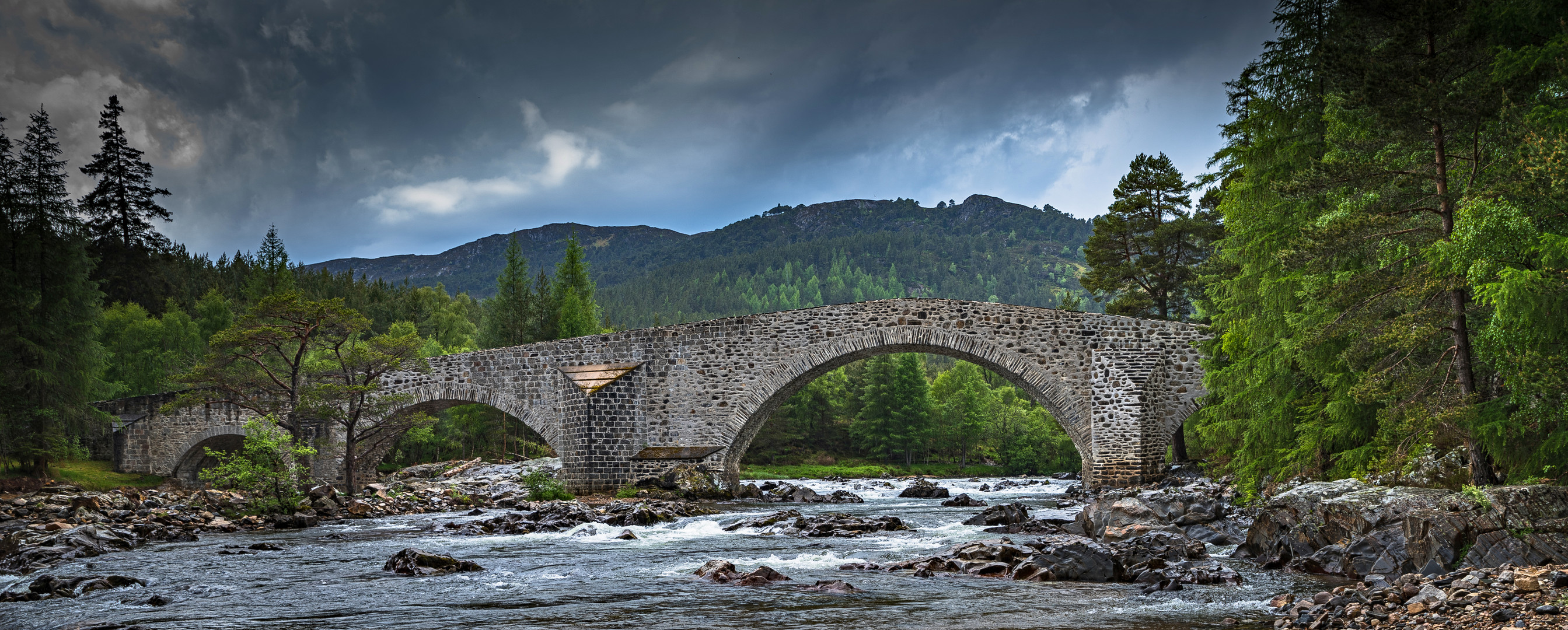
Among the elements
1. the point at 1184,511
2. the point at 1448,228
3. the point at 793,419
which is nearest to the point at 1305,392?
the point at 1184,511

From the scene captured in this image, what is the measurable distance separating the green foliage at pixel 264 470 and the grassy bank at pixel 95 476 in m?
8.47

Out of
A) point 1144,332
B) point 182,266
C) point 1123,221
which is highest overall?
point 182,266

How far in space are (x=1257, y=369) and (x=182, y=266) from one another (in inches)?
2336

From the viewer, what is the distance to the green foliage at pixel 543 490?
20516mm

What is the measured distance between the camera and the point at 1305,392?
11852 millimetres

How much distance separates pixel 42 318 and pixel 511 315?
25218 millimetres

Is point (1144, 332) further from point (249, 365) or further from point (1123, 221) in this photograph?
point (249, 365)

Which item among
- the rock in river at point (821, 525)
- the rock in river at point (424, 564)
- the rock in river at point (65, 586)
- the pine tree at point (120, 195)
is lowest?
the rock in river at point (821, 525)

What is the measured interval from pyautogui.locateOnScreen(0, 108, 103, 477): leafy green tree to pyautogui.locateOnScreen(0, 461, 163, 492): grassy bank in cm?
87

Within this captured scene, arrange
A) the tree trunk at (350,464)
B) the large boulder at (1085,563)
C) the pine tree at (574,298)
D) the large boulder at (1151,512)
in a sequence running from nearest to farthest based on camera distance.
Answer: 1. the large boulder at (1085,563)
2. the large boulder at (1151,512)
3. the tree trunk at (350,464)
4. the pine tree at (574,298)

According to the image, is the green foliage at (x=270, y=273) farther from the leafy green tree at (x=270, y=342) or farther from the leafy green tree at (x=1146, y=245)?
the leafy green tree at (x=1146, y=245)

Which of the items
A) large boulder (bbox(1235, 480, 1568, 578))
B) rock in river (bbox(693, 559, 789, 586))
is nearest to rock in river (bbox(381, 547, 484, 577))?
rock in river (bbox(693, 559, 789, 586))

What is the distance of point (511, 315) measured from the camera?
4694 cm

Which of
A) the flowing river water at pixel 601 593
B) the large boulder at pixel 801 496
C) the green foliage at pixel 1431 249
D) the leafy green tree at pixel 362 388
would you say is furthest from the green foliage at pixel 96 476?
the green foliage at pixel 1431 249
